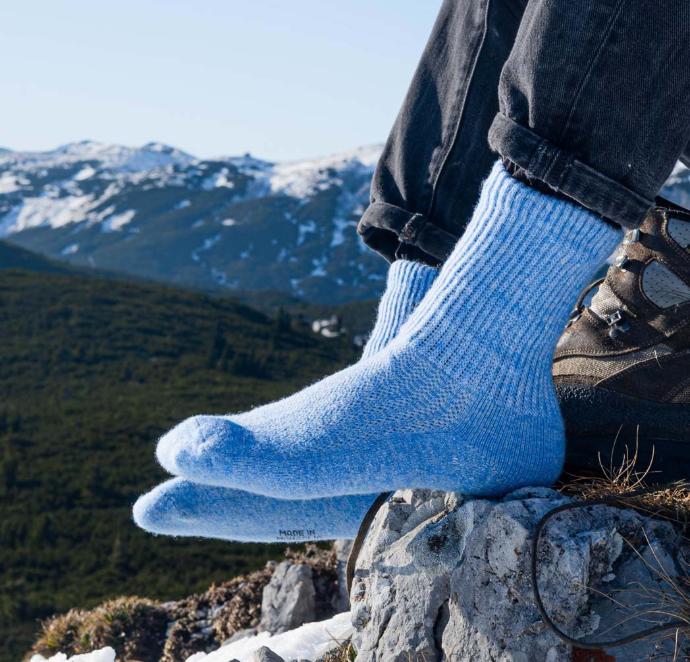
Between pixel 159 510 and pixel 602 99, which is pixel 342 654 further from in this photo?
pixel 602 99

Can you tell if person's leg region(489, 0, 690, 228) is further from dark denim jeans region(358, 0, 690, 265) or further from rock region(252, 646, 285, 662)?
rock region(252, 646, 285, 662)

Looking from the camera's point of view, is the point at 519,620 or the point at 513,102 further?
the point at 519,620

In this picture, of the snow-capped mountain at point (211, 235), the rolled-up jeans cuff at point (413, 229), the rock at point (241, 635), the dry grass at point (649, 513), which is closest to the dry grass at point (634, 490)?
the dry grass at point (649, 513)

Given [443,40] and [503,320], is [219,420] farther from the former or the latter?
[443,40]

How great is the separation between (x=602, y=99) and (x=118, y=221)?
196257 millimetres

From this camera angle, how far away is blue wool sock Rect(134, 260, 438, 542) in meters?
1.95

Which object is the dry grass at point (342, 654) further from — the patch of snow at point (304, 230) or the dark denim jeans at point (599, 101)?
the patch of snow at point (304, 230)

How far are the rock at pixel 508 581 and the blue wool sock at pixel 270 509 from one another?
6.6 inches

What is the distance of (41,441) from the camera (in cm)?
3400

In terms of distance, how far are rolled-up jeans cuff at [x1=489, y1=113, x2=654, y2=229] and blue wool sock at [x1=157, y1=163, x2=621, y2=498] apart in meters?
0.10

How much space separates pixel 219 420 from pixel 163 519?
14.3 inches

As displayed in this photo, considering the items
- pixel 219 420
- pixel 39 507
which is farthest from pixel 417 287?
pixel 39 507

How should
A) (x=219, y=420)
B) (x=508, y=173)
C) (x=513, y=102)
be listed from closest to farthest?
(x=513, y=102)
(x=508, y=173)
(x=219, y=420)

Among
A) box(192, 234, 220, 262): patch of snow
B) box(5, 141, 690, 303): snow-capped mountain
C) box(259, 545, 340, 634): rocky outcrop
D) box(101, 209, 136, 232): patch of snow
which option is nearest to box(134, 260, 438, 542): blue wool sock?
box(259, 545, 340, 634): rocky outcrop
